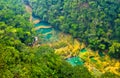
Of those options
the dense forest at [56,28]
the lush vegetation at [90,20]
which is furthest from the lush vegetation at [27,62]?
the lush vegetation at [90,20]

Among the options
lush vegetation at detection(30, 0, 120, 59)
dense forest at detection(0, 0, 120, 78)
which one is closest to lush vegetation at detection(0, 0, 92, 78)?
dense forest at detection(0, 0, 120, 78)

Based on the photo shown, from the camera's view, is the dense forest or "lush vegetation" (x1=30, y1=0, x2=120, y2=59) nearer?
the dense forest

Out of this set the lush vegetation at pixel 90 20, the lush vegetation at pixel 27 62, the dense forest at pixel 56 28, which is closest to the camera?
the lush vegetation at pixel 27 62

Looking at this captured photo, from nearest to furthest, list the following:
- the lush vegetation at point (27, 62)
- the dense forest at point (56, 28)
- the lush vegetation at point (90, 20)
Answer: the lush vegetation at point (27, 62) → the dense forest at point (56, 28) → the lush vegetation at point (90, 20)

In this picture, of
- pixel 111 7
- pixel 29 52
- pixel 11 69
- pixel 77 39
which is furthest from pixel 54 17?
pixel 11 69

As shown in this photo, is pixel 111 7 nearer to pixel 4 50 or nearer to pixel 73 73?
pixel 73 73

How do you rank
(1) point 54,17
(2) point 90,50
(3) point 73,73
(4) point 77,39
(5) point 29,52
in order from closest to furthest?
1. (3) point 73,73
2. (5) point 29,52
3. (2) point 90,50
4. (4) point 77,39
5. (1) point 54,17

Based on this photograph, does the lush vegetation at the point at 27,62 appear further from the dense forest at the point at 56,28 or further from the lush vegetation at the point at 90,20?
the lush vegetation at the point at 90,20

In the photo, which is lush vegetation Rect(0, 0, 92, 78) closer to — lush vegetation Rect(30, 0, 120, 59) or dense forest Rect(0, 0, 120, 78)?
dense forest Rect(0, 0, 120, 78)

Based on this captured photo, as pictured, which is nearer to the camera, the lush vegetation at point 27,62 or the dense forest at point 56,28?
the lush vegetation at point 27,62
